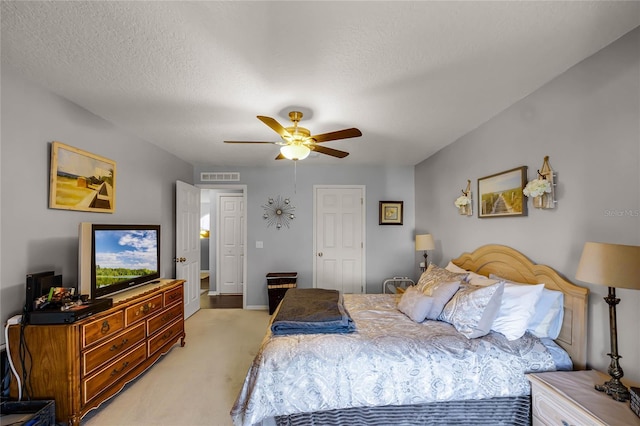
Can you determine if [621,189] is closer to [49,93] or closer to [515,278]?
[515,278]

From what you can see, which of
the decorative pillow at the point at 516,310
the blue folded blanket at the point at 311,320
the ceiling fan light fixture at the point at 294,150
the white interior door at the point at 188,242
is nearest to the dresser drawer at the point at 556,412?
the decorative pillow at the point at 516,310

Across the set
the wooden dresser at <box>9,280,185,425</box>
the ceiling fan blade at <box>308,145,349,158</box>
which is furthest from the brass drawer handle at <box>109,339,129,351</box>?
the ceiling fan blade at <box>308,145,349,158</box>

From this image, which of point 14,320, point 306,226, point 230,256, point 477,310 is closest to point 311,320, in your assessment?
point 477,310

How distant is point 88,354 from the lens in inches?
76.0

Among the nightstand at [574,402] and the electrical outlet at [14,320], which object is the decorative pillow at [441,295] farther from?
the electrical outlet at [14,320]

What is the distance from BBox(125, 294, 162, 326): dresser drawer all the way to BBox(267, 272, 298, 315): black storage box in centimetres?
182

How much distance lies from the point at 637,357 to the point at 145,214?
4.48m

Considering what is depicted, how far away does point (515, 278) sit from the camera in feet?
7.58

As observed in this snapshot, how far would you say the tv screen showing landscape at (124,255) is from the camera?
2301mm

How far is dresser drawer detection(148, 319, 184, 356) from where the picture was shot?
8.73 feet

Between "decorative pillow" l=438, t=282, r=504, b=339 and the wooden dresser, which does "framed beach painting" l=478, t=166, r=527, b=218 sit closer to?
"decorative pillow" l=438, t=282, r=504, b=339

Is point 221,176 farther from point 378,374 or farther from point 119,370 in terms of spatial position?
point 378,374

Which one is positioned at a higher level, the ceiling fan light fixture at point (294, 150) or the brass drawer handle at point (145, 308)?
the ceiling fan light fixture at point (294, 150)

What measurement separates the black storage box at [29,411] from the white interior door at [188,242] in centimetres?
219
